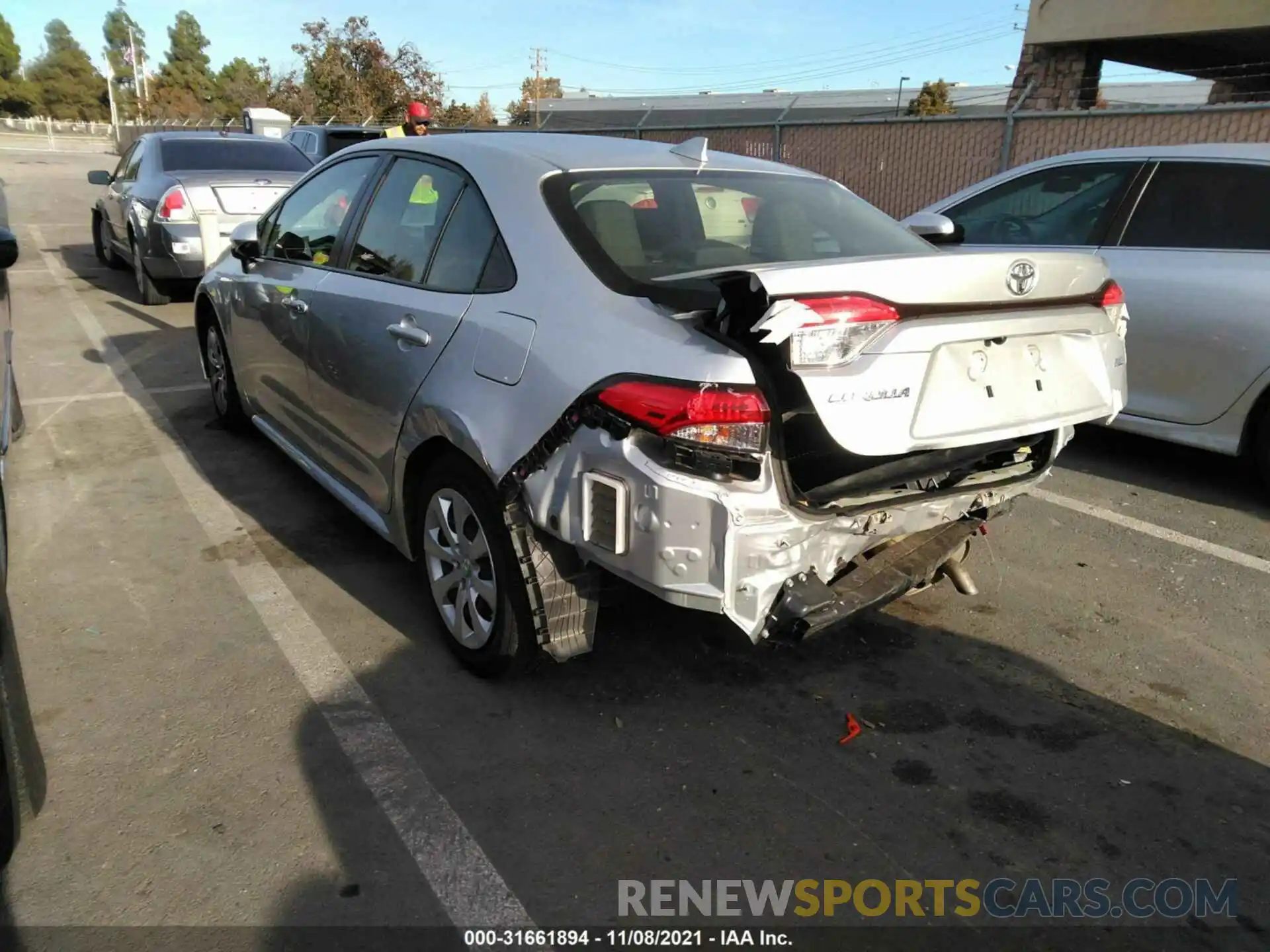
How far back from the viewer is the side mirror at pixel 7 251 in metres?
4.01

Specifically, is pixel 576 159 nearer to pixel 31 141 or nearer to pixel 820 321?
pixel 820 321

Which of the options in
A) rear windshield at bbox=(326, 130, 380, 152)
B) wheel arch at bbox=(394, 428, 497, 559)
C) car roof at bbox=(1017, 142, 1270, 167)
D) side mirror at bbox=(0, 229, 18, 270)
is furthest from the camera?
rear windshield at bbox=(326, 130, 380, 152)

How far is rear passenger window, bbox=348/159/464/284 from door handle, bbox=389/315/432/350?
0.59 ft

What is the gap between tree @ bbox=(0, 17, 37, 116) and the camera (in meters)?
95.8

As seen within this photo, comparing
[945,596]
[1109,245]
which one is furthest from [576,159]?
[1109,245]

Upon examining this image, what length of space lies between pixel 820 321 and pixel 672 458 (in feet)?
1.67

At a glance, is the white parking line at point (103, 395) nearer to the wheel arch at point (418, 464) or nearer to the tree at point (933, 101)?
the wheel arch at point (418, 464)

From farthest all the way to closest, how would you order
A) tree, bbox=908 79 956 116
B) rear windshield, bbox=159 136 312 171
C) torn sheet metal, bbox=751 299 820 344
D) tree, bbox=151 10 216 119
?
1. tree, bbox=151 10 216 119
2. tree, bbox=908 79 956 116
3. rear windshield, bbox=159 136 312 171
4. torn sheet metal, bbox=751 299 820 344

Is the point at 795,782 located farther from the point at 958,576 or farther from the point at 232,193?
the point at 232,193

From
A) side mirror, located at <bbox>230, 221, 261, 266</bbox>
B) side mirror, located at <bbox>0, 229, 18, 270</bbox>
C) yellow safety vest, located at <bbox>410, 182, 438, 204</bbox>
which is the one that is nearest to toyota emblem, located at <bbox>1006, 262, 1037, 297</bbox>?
yellow safety vest, located at <bbox>410, 182, 438, 204</bbox>

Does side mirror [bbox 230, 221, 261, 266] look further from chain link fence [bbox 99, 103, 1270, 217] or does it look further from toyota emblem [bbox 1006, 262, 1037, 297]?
chain link fence [bbox 99, 103, 1270, 217]

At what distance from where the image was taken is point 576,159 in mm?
3301

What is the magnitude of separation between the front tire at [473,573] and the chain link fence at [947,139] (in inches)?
302

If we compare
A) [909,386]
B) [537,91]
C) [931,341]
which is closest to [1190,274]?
[931,341]
